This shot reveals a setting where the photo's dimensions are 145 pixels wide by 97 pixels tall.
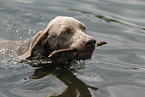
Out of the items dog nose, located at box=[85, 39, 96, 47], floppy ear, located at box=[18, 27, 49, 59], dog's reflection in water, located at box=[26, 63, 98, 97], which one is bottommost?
dog's reflection in water, located at box=[26, 63, 98, 97]

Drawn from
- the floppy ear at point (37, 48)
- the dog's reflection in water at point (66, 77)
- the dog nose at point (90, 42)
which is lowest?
the dog's reflection in water at point (66, 77)

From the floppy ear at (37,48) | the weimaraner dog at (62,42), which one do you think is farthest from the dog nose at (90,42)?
the floppy ear at (37,48)

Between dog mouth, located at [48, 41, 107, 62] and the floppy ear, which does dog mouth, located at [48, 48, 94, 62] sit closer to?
dog mouth, located at [48, 41, 107, 62]

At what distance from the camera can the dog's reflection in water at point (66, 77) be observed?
14.6ft

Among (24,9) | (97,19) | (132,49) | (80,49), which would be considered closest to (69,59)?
(80,49)

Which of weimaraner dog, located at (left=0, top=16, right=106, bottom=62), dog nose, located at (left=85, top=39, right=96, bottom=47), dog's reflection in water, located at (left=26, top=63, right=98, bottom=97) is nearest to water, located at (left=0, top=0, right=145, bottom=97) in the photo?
dog's reflection in water, located at (left=26, top=63, right=98, bottom=97)

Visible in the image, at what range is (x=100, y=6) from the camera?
11.1 metres

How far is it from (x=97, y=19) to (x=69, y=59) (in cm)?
443

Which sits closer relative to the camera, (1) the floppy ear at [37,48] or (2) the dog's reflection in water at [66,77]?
(2) the dog's reflection in water at [66,77]

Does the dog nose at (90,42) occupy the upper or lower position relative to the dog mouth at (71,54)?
upper

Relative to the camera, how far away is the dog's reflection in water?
14.6 ft

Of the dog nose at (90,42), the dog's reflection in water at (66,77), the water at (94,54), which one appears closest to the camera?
the dog's reflection in water at (66,77)

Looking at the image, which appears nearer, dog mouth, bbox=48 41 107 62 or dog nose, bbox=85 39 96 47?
dog nose, bbox=85 39 96 47

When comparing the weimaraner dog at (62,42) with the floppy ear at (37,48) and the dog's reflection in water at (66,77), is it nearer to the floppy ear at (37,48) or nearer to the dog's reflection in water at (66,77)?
the floppy ear at (37,48)
